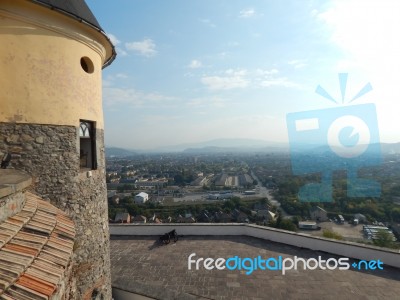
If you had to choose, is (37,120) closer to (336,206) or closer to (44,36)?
(44,36)

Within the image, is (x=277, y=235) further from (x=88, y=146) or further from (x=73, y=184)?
(x=73, y=184)

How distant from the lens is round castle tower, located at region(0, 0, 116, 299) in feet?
12.3

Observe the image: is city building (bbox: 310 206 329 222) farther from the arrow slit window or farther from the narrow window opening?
the narrow window opening

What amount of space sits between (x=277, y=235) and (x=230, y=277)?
2.55 metres

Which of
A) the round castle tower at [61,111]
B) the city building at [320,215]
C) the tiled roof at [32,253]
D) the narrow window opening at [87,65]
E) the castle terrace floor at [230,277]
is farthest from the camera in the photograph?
the city building at [320,215]

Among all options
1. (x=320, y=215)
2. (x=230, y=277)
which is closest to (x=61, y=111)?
(x=230, y=277)

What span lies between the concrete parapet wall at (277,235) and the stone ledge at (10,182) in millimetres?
6068

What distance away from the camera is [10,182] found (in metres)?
2.91

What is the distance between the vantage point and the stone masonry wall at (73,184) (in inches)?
152

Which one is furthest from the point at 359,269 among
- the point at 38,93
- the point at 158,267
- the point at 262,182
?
the point at 262,182

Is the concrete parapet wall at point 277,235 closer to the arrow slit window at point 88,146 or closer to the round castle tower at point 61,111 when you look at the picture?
the round castle tower at point 61,111

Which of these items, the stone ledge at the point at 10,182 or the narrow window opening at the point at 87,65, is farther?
the narrow window opening at the point at 87,65

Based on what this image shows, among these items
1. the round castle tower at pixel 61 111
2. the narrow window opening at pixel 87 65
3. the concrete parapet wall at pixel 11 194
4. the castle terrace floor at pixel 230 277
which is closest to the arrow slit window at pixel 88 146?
the round castle tower at pixel 61 111

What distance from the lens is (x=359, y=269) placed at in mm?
6875
